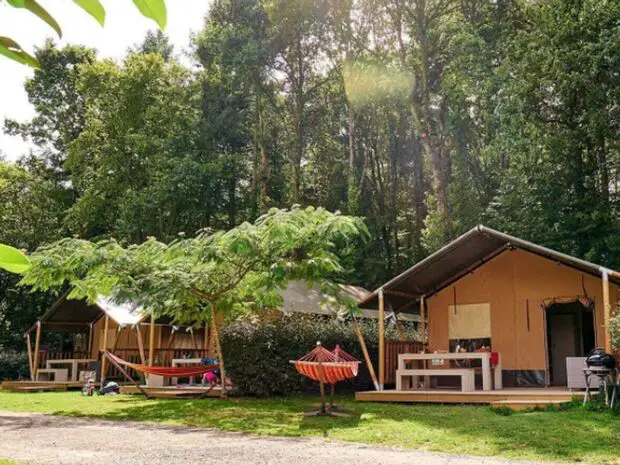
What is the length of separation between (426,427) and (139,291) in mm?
5952

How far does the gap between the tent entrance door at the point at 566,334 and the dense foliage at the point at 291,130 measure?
408 centimetres

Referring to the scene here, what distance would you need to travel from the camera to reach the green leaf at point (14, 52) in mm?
733

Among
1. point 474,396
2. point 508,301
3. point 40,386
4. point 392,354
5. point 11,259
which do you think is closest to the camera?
point 11,259

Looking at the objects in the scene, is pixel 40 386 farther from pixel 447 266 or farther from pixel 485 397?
pixel 485 397

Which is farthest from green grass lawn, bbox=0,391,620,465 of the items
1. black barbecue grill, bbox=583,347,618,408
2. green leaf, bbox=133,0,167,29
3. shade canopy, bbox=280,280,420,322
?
green leaf, bbox=133,0,167,29

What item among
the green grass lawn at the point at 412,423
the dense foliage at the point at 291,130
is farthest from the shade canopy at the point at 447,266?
the dense foliage at the point at 291,130

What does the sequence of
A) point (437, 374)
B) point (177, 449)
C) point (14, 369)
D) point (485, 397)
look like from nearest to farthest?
point (177, 449) < point (485, 397) < point (437, 374) < point (14, 369)

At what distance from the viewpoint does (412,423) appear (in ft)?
27.7

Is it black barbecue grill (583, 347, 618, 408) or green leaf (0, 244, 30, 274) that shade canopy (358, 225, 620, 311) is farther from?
green leaf (0, 244, 30, 274)

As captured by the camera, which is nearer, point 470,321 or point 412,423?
point 412,423

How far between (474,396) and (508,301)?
310cm

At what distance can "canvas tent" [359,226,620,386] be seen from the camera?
482 inches

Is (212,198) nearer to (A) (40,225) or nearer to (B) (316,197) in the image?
(B) (316,197)

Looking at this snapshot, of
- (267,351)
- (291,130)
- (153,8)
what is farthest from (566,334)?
(291,130)
